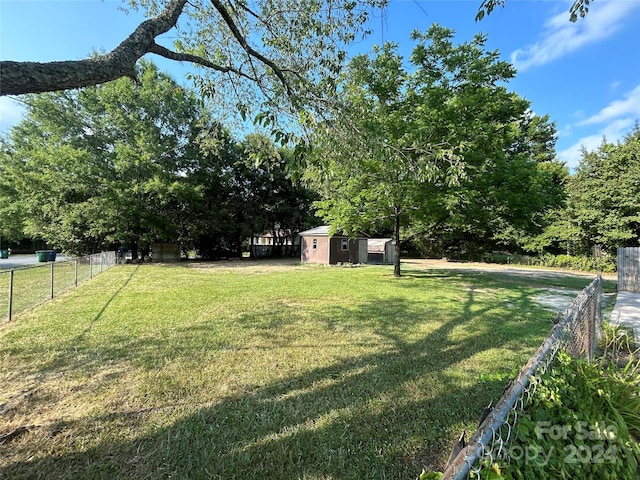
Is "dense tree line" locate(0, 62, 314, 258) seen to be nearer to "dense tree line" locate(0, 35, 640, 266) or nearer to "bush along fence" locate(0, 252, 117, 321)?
"dense tree line" locate(0, 35, 640, 266)

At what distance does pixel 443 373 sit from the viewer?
3.96 metres

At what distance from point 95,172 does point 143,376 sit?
20.3 meters

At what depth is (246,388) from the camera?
356cm

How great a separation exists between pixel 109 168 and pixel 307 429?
75.2ft

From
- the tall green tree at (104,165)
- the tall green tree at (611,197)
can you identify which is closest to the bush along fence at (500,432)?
the tall green tree at (104,165)

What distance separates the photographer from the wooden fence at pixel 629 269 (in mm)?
10406

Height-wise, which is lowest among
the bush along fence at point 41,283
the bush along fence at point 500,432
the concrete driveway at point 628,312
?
the concrete driveway at point 628,312

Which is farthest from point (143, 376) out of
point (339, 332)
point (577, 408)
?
point (577, 408)

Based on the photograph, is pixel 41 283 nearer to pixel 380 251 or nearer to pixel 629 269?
pixel 629 269

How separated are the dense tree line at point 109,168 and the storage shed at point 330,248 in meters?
7.22

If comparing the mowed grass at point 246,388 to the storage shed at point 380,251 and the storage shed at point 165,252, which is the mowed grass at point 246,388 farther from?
the storage shed at point 380,251

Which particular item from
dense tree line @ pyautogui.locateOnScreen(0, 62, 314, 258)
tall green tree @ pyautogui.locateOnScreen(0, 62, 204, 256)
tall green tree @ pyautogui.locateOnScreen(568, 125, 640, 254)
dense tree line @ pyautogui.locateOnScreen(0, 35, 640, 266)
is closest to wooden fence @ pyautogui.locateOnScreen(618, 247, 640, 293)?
dense tree line @ pyautogui.locateOnScreen(0, 35, 640, 266)

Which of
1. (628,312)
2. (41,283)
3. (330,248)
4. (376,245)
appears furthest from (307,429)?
→ (376,245)

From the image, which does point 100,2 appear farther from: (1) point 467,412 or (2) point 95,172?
(2) point 95,172
